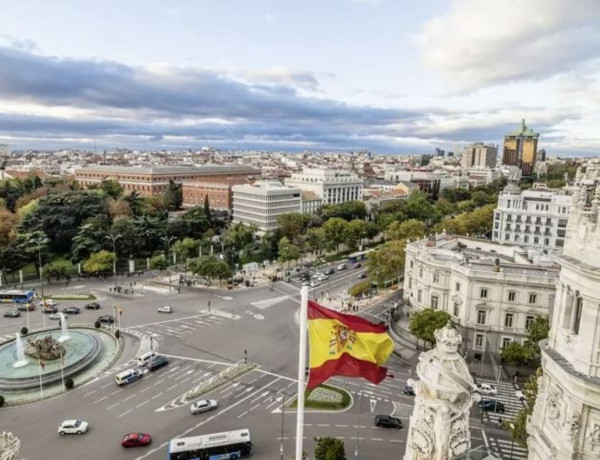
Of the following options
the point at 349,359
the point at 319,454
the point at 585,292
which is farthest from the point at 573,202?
the point at 319,454

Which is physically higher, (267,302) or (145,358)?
(145,358)

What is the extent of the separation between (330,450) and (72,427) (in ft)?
61.5

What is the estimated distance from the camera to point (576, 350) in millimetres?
15156

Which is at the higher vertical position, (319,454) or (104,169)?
(104,169)

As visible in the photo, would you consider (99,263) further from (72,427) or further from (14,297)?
(72,427)

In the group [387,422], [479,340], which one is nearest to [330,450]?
[387,422]

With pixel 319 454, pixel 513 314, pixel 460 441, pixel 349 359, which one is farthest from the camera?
pixel 513 314

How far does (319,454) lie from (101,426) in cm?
1686

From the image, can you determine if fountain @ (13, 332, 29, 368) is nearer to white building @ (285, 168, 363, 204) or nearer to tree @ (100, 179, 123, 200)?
tree @ (100, 179, 123, 200)

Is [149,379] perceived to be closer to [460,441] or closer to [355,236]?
[460,441]

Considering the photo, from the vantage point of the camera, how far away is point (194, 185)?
131m

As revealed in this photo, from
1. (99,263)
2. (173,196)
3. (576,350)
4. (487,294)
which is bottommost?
(99,263)

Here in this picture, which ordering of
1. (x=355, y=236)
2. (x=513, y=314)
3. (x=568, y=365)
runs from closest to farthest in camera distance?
(x=568, y=365) → (x=513, y=314) → (x=355, y=236)

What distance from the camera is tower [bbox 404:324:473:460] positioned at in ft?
32.6
